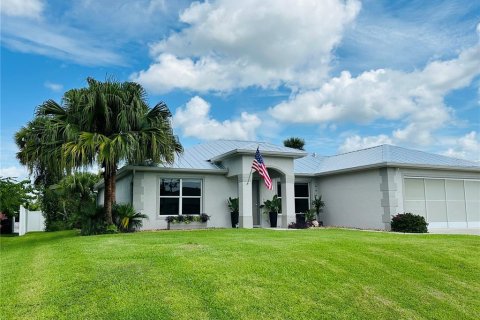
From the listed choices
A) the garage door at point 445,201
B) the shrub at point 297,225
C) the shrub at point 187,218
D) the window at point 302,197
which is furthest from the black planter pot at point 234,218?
the garage door at point 445,201

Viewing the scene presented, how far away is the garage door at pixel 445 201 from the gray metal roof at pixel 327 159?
3.30 ft

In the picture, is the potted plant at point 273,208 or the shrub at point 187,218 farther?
the potted plant at point 273,208

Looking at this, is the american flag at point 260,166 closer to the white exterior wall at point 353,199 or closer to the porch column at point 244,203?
the porch column at point 244,203

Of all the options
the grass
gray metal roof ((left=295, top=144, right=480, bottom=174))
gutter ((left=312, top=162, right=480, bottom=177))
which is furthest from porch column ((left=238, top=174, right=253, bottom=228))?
the grass

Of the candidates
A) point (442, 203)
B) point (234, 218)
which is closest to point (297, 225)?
point (234, 218)

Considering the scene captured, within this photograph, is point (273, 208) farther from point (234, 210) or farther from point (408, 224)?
point (408, 224)

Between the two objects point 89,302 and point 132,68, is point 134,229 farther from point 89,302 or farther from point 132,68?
point 89,302

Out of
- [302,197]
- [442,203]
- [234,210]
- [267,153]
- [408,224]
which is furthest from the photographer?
[302,197]

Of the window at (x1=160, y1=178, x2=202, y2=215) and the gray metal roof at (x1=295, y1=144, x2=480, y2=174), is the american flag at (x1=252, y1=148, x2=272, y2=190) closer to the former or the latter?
the window at (x1=160, y1=178, x2=202, y2=215)

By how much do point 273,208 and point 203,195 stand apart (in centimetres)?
345

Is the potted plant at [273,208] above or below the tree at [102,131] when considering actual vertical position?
below

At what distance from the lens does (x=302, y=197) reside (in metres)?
21.3

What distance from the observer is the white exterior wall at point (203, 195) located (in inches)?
687

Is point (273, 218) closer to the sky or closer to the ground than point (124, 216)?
closer to the ground
